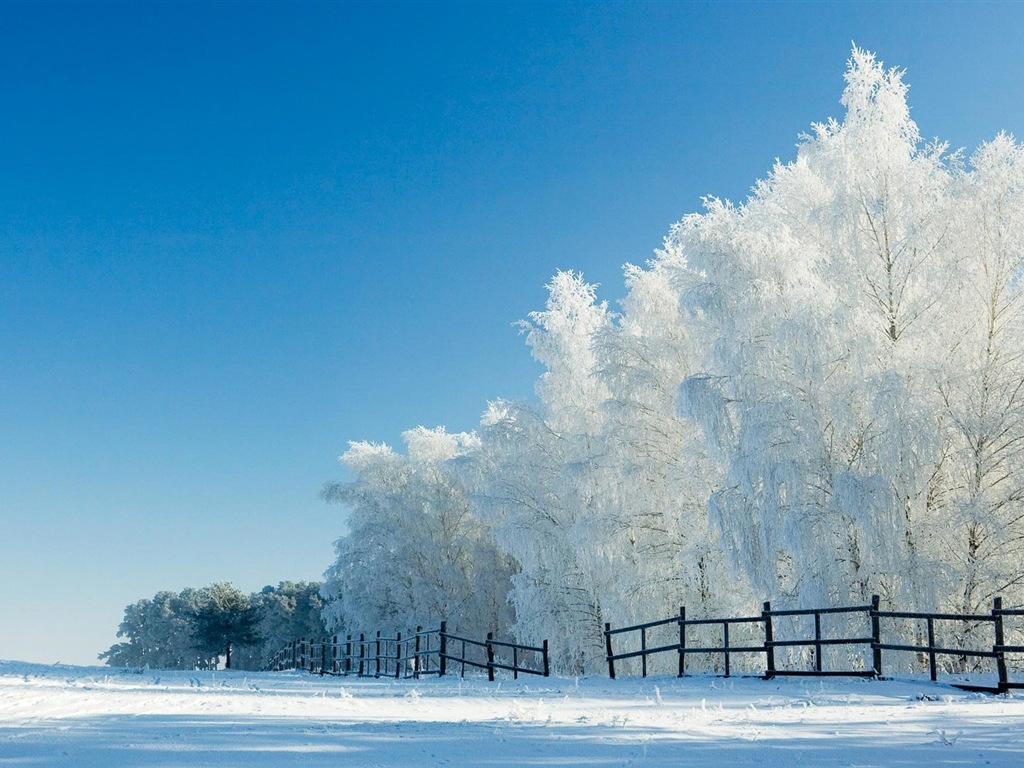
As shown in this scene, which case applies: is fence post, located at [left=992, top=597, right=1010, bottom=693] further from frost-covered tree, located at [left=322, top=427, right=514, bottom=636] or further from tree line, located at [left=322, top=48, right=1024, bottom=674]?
frost-covered tree, located at [left=322, top=427, right=514, bottom=636]

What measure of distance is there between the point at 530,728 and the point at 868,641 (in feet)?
24.2

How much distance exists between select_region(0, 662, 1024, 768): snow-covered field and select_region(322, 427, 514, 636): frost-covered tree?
25557mm

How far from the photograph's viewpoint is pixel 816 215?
1809cm

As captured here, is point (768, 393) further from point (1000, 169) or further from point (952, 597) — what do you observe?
point (1000, 169)

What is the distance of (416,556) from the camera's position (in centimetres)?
3831

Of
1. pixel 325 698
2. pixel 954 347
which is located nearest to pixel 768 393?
pixel 954 347

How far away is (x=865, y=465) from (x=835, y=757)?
10.9 m

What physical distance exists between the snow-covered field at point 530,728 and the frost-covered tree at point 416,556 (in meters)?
25.6

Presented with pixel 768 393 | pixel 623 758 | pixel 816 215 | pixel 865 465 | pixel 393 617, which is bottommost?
pixel 393 617

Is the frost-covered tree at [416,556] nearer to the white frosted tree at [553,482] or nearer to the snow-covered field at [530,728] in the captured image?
the white frosted tree at [553,482]

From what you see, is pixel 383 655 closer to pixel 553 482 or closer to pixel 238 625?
pixel 553 482

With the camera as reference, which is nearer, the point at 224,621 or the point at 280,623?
the point at 224,621

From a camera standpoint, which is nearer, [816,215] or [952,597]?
[952,597]

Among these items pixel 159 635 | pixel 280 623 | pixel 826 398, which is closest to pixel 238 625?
pixel 280 623
